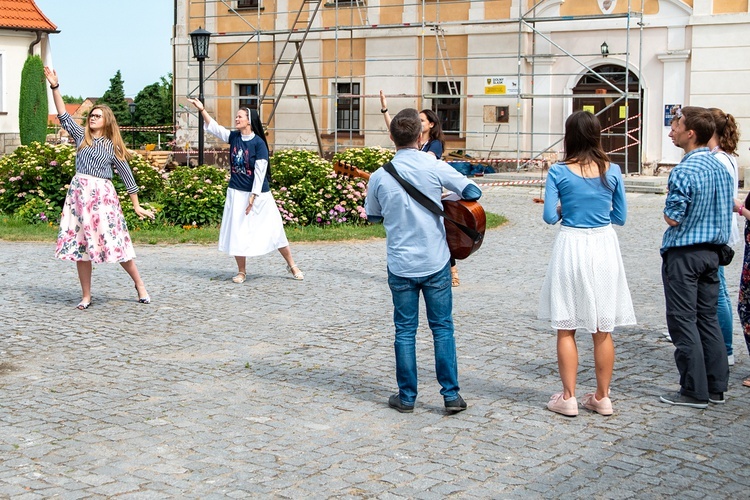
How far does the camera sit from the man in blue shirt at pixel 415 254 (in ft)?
19.5

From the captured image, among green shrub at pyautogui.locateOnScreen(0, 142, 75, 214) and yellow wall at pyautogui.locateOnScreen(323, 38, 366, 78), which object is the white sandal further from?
yellow wall at pyautogui.locateOnScreen(323, 38, 366, 78)

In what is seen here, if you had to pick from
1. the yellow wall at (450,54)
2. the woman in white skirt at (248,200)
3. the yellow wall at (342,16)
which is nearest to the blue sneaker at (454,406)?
the woman in white skirt at (248,200)

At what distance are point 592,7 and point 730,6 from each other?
10.3 ft

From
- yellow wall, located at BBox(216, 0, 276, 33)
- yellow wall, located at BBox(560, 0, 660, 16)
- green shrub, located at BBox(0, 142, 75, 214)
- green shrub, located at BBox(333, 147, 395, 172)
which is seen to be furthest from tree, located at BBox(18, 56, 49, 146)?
green shrub, located at BBox(333, 147, 395, 172)

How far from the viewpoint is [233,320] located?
874 centimetres

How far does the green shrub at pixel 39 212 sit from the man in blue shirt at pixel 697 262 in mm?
10808

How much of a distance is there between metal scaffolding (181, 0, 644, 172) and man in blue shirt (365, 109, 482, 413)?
1990cm

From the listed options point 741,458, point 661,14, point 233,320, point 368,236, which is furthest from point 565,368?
point 661,14

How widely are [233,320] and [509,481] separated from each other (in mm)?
4229

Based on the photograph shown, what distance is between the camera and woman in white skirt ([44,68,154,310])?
359 inches

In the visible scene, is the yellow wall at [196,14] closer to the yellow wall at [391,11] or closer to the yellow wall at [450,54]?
the yellow wall at [391,11]

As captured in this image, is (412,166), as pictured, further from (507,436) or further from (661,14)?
(661,14)

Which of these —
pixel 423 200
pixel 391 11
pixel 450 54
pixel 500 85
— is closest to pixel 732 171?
pixel 423 200

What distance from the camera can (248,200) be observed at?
10508 millimetres
